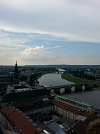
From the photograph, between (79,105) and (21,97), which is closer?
(79,105)

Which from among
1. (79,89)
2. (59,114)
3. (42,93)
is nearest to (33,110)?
(59,114)

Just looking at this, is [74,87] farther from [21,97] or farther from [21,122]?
[21,122]

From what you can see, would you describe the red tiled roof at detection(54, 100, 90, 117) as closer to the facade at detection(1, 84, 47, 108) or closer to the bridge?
the facade at detection(1, 84, 47, 108)

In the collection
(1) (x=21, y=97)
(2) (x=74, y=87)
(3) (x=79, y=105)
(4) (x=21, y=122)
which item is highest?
(1) (x=21, y=97)

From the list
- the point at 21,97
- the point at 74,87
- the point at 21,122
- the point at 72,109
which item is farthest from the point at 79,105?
the point at 74,87

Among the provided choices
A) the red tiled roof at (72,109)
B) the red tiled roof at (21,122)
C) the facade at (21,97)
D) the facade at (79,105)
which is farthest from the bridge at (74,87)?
the red tiled roof at (21,122)

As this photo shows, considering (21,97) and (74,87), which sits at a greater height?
(21,97)

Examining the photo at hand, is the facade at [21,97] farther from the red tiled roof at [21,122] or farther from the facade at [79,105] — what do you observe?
the red tiled roof at [21,122]

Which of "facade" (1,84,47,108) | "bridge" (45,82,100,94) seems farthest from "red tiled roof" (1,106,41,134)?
"bridge" (45,82,100,94)

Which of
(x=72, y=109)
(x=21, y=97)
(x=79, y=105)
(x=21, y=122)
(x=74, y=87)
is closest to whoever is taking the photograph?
(x=21, y=122)
